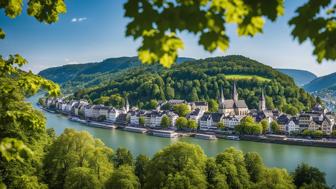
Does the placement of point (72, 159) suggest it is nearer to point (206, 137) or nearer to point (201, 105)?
point (206, 137)

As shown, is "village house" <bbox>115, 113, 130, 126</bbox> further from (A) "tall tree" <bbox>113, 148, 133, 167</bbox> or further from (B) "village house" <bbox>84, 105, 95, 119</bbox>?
(A) "tall tree" <bbox>113, 148, 133, 167</bbox>

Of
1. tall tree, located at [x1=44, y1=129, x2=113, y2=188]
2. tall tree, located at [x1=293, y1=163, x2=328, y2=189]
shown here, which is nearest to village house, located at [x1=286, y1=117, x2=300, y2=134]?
tall tree, located at [x1=293, y1=163, x2=328, y2=189]

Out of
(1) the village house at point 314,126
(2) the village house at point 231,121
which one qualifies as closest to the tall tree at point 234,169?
(1) the village house at point 314,126

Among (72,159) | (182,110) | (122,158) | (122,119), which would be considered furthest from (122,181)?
(122,119)

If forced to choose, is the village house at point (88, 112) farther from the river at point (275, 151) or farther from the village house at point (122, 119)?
the river at point (275, 151)

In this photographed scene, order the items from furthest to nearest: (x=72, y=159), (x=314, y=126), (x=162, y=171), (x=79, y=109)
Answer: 1. (x=79, y=109)
2. (x=314, y=126)
3. (x=72, y=159)
4. (x=162, y=171)

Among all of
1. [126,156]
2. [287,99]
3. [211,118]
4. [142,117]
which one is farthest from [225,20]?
[287,99]

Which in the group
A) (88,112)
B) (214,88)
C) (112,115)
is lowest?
(112,115)

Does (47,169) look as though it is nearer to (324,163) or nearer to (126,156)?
(126,156)
